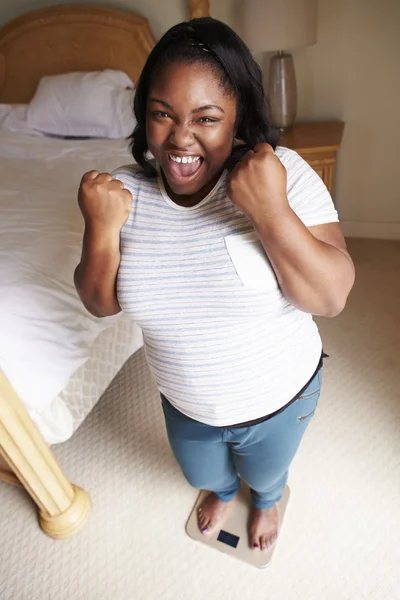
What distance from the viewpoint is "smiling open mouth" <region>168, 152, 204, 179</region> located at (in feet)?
2.22

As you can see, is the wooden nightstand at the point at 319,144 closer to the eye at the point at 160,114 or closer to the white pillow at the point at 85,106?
the white pillow at the point at 85,106

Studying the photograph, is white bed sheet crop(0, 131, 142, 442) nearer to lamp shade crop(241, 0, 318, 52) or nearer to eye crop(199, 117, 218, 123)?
eye crop(199, 117, 218, 123)

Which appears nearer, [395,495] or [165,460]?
[395,495]

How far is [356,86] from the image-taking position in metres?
2.01

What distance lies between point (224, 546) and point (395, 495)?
505mm

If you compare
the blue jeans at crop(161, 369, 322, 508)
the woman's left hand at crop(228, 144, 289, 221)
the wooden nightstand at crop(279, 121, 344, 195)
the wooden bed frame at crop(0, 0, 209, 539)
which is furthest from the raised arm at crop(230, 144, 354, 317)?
the wooden bed frame at crop(0, 0, 209, 539)

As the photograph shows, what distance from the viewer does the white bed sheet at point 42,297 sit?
1083 millimetres

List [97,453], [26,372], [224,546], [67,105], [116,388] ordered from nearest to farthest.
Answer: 1. [26,372]
2. [224,546]
3. [97,453]
4. [116,388]
5. [67,105]

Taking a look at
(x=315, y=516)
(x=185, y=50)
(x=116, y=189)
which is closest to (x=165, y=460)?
(x=315, y=516)

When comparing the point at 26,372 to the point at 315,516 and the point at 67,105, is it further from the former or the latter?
the point at 67,105

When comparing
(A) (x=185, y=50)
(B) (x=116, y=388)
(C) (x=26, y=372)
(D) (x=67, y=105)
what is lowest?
(B) (x=116, y=388)

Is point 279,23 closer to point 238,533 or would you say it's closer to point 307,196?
point 307,196

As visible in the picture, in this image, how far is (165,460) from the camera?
4.75ft

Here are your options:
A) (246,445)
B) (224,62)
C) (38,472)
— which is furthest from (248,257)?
(38,472)
